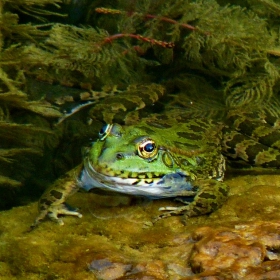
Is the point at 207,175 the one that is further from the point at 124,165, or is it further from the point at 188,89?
the point at 188,89

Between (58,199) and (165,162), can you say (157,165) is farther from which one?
(58,199)

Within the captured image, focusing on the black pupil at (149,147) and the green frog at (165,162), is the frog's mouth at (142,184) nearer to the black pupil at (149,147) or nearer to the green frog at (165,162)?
the green frog at (165,162)

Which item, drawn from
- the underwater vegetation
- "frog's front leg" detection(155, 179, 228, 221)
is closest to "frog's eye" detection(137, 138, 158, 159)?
"frog's front leg" detection(155, 179, 228, 221)

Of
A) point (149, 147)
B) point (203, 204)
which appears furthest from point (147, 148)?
point (203, 204)

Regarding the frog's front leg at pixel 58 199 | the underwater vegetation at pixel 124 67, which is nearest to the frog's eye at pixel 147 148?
the frog's front leg at pixel 58 199

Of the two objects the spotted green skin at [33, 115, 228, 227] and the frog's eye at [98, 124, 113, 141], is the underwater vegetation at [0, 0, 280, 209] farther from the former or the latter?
the frog's eye at [98, 124, 113, 141]

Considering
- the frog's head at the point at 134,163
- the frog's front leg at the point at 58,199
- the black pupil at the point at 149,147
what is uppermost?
the black pupil at the point at 149,147
